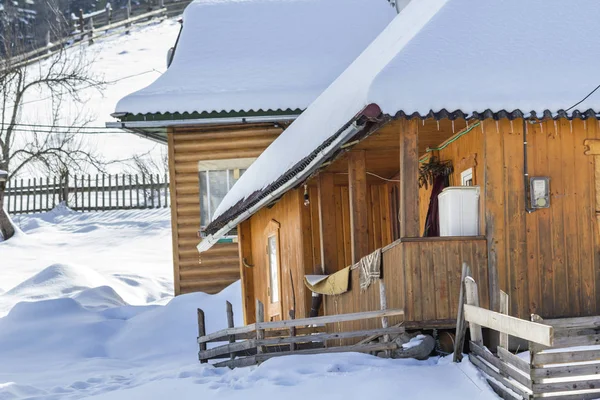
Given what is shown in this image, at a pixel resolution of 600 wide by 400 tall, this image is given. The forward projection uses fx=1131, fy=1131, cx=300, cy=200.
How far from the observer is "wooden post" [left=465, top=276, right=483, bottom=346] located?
10.9 meters

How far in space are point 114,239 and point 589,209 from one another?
Result: 2515 cm

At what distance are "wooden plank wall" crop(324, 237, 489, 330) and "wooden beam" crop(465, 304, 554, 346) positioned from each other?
0.81 metres

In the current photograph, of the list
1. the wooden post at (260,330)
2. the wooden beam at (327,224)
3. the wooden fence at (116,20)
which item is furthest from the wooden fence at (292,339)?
the wooden fence at (116,20)

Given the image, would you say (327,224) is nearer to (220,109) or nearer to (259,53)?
(220,109)

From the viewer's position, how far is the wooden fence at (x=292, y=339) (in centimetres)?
1186

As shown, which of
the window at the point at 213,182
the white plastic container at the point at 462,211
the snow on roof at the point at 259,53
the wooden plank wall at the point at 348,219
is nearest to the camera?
the white plastic container at the point at 462,211

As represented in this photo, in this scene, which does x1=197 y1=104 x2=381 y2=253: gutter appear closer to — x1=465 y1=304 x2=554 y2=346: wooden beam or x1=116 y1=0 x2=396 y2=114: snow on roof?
x1=465 y1=304 x2=554 y2=346: wooden beam

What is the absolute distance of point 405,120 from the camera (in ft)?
39.1

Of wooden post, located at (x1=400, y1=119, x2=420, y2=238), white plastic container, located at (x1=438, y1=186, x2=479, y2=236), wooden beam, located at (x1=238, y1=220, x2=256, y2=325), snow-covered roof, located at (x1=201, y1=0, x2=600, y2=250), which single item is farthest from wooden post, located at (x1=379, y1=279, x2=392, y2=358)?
wooden beam, located at (x1=238, y1=220, x2=256, y2=325)

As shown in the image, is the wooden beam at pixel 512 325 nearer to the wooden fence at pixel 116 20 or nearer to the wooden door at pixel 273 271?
the wooden door at pixel 273 271

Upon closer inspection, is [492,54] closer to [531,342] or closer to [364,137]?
[364,137]

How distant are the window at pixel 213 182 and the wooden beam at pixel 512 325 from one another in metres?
12.6

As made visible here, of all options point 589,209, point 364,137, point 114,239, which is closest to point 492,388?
point 589,209

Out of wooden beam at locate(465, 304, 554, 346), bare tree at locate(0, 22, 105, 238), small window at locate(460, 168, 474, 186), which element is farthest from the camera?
bare tree at locate(0, 22, 105, 238)
